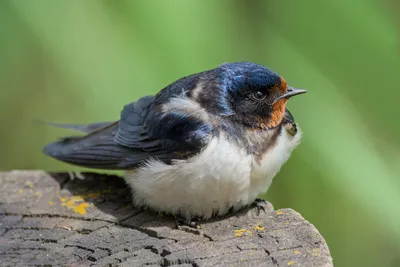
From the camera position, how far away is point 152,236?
1.87m

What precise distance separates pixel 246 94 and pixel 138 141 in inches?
14.4

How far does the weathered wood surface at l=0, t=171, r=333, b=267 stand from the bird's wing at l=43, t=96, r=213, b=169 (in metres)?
0.11

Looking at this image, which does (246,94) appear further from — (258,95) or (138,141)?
(138,141)

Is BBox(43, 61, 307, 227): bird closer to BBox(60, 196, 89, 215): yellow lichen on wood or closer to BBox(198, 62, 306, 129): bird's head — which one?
BBox(198, 62, 306, 129): bird's head

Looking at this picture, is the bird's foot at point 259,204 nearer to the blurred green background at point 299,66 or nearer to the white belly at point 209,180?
the white belly at point 209,180

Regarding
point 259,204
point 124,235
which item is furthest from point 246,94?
point 124,235

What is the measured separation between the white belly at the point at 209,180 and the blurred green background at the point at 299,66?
621 mm

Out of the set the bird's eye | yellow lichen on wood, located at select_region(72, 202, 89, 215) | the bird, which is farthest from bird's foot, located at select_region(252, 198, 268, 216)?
yellow lichen on wood, located at select_region(72, 202, 89, 215)

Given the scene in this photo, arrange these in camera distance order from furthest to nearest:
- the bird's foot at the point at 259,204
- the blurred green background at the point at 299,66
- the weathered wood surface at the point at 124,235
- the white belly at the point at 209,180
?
the blurred green background at the point at 299,66, the bird's foot at the point at 259,204, the white belly at the point at 209,180, the weathered wood surface at the point at 124,235

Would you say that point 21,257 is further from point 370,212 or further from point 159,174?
point 370,212

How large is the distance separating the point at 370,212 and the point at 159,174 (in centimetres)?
90

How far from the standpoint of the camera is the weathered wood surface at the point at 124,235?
1685mm

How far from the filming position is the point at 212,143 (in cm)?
193

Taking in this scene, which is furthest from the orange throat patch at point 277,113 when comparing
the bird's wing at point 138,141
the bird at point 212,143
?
the bird's wing at point 138,141
